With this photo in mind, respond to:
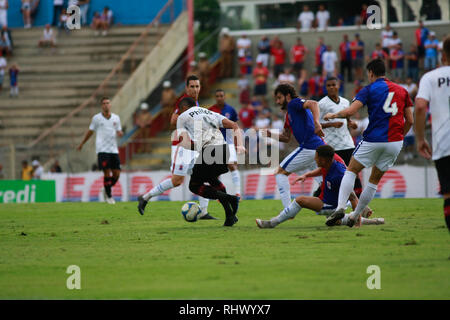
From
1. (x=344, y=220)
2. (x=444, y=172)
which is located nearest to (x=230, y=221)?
(x=344, y=220)

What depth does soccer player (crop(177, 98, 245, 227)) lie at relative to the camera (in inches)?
508

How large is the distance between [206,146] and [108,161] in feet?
26.8

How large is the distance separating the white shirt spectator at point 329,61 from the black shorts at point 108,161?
1166cm

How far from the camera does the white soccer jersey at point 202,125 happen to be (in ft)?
42.3

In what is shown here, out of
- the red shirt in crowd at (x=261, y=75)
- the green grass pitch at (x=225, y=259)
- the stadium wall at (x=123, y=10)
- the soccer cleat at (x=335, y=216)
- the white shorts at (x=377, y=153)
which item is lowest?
the green grass pitch at (x=225, y=259)

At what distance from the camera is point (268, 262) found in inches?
344

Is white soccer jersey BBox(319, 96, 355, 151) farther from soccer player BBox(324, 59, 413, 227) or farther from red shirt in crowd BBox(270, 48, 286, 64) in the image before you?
red shirt in crowd BBox(270, 48, 286, 64)

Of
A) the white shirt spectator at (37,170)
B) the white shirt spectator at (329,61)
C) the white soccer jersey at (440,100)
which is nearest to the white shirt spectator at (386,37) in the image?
the white shirt spectator at (329,61)

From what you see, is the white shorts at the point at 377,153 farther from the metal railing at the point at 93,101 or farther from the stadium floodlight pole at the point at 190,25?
the stadium floodlight pole at the point at 190,25
